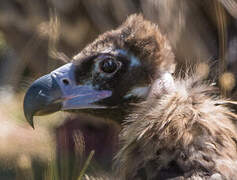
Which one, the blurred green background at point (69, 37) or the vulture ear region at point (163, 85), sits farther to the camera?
the blurred green background at point (69, 37)

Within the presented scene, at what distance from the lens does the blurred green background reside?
2.65m

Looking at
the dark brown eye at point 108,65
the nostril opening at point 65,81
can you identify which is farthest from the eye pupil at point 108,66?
the nostril opening at point 65,81

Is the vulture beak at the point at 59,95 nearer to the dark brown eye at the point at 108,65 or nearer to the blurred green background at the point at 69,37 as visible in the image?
the dark brown eye at the point at 108,65

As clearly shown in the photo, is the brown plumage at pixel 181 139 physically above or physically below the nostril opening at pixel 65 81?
below

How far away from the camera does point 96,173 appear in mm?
2242

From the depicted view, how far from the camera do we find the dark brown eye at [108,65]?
2.13 meters

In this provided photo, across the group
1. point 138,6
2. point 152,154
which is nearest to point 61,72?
point 152,154

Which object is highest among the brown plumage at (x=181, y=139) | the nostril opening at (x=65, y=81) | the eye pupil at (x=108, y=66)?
the eye pupil at (x=108, y=66)

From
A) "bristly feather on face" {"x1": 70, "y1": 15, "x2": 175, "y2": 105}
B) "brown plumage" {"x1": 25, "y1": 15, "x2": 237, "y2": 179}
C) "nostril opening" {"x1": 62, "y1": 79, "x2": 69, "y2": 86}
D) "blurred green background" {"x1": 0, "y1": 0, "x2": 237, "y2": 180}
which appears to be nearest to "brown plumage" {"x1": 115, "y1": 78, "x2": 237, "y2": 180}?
"brown plumage" {"x1": 25, "y1": 15, "x2": 237, "y2": 179}

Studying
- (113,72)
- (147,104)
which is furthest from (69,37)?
(147,104)

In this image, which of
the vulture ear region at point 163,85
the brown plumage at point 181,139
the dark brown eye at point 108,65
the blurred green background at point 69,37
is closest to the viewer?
the brown plumage at point 181,139

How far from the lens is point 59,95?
6.97 ft

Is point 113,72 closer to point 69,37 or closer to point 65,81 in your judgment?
point 65,81

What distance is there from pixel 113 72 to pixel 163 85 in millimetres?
217
